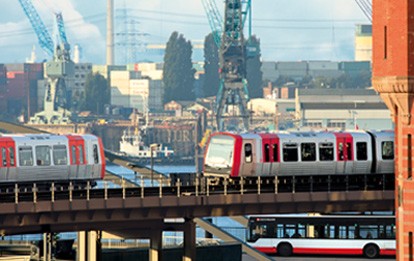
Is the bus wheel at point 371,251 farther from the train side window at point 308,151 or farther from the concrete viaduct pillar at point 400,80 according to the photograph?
the concrete viaduct pillar at point 400,80

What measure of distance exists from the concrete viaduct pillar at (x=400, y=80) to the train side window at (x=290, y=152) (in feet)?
144

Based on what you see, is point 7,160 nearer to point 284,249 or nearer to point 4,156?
point 4,156

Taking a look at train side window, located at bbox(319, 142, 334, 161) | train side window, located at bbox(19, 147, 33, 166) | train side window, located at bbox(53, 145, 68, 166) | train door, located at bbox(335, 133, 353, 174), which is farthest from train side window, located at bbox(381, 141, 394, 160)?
train side window, located at bbox(19, 147, 33, 166)

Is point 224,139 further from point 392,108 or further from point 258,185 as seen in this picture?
point 392,108

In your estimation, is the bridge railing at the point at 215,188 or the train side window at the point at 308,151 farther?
the train side window at the point at 308,151

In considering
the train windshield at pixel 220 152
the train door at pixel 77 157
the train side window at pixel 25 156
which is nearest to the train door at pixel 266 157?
the train windshield at pixel 220 152

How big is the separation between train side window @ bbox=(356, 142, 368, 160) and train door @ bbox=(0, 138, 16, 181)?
2025 cm

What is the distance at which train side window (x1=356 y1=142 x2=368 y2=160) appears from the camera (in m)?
90.9

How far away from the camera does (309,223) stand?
99.4 metres

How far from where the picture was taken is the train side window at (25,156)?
83.4 meters

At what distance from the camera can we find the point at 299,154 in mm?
Answer: 89500

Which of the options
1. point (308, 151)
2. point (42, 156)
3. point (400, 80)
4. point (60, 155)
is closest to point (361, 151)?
point (308, 151)

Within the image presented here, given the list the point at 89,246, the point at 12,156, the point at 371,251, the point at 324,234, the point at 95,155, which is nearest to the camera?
the point at 89,246

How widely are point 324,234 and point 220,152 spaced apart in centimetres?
1179
